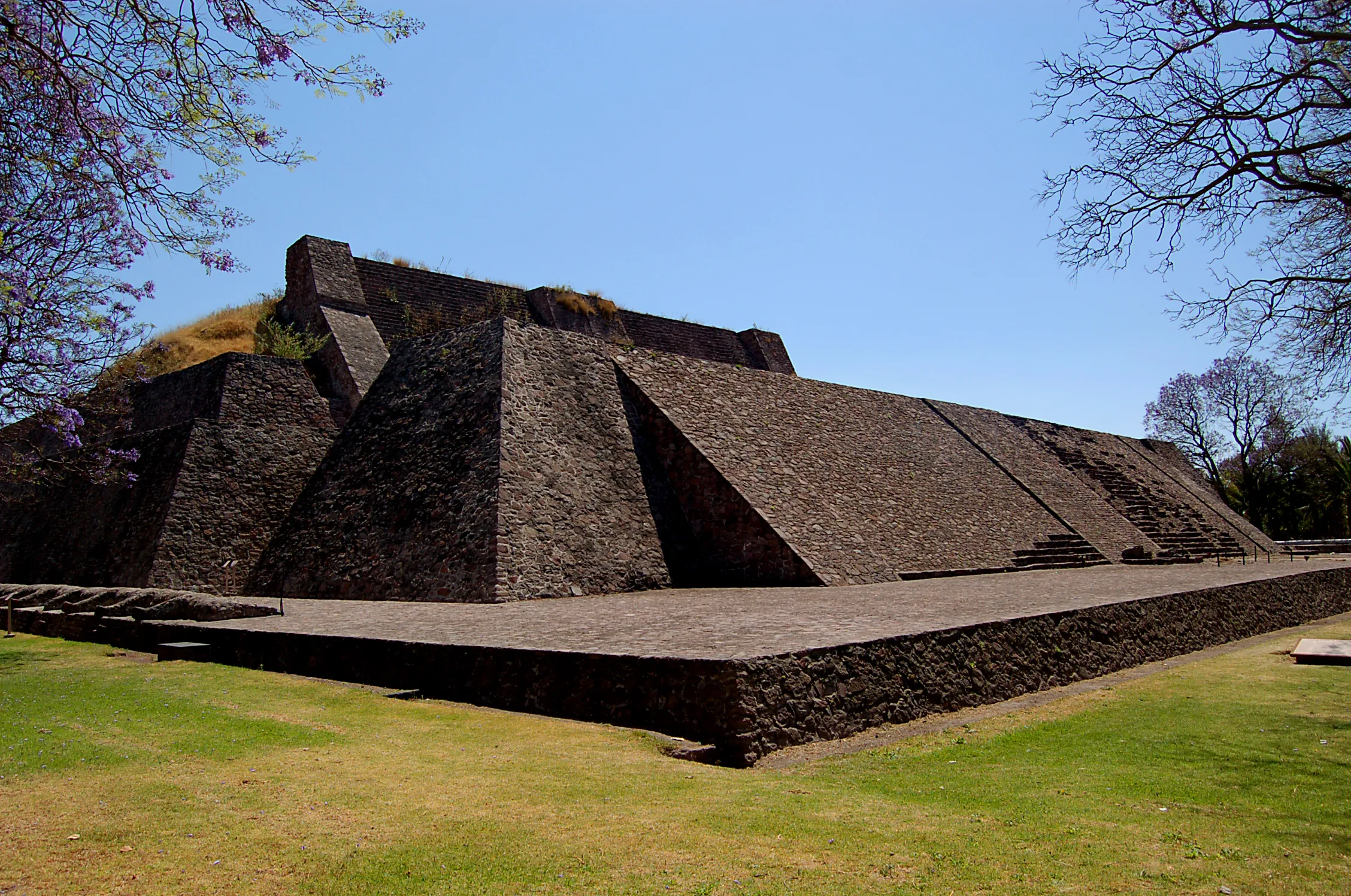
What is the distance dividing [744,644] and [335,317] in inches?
500

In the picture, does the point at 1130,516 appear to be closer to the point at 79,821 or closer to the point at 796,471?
the point at 796,471

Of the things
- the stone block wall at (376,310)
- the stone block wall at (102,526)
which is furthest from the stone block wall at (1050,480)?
the stone block wall at (102,526)

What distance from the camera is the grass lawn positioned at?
2807 millimetres

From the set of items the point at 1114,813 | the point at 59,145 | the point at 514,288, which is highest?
the point at 514,288

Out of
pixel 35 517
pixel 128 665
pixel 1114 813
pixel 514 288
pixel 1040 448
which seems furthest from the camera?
pixel 1040 448

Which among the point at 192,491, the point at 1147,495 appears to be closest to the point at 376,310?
the point at 192,491

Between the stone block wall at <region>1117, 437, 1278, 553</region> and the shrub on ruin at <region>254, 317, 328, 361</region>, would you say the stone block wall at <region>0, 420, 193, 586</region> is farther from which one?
the stone block wall at <region>1117, 437, 1278, 553</region>

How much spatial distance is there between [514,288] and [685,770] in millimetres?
16309

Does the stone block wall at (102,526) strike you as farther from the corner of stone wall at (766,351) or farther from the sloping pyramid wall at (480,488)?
the corner of stone wall at (766,351)

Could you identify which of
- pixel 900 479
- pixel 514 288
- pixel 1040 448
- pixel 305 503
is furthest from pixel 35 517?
pixel 1040 448

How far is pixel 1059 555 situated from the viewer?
595 inches

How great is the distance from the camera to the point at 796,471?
13.2 metres

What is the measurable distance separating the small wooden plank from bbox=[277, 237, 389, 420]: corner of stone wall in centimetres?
1221

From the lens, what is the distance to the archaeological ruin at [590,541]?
17.9 feet
